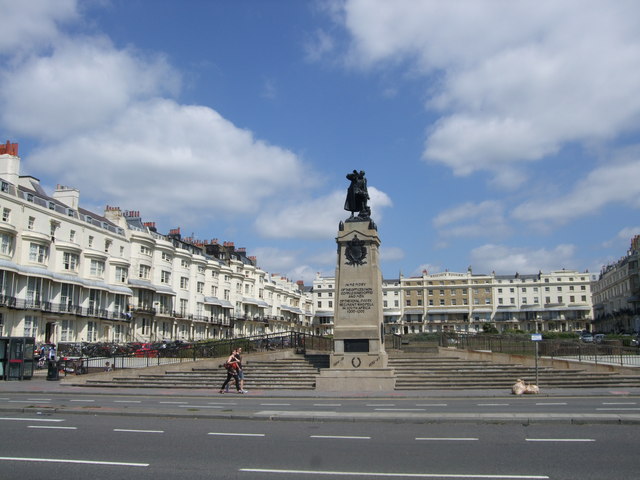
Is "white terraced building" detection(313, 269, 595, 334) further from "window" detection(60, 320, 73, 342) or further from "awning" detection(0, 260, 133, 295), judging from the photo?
"window" detection(60, 320, 73, 342)

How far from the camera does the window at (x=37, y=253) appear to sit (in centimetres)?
4866

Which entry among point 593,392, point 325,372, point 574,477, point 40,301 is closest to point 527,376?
point 593,392

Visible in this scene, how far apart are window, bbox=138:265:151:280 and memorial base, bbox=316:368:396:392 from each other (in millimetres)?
44068

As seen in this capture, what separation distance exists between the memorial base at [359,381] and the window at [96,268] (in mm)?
38195

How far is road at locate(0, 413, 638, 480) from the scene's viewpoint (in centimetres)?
880

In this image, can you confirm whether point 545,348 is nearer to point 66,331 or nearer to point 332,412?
point 332,412

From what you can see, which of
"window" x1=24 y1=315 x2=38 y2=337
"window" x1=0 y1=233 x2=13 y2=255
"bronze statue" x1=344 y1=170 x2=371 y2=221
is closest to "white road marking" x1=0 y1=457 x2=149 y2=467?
"bronze statue" x1=344 y1=170 x2=371 y2=221

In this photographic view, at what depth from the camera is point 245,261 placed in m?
99.5

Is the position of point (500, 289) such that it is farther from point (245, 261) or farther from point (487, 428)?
point (487, 428)

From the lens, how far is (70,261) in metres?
53.2

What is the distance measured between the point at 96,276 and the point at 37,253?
7878 mm

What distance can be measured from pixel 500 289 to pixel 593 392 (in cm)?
10508

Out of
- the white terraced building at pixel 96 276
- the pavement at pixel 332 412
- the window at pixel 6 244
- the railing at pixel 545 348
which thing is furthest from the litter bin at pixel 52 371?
the railing at pixel 545 348

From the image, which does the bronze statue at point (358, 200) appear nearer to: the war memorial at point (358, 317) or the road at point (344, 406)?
the war memorial at point (358, 317)
